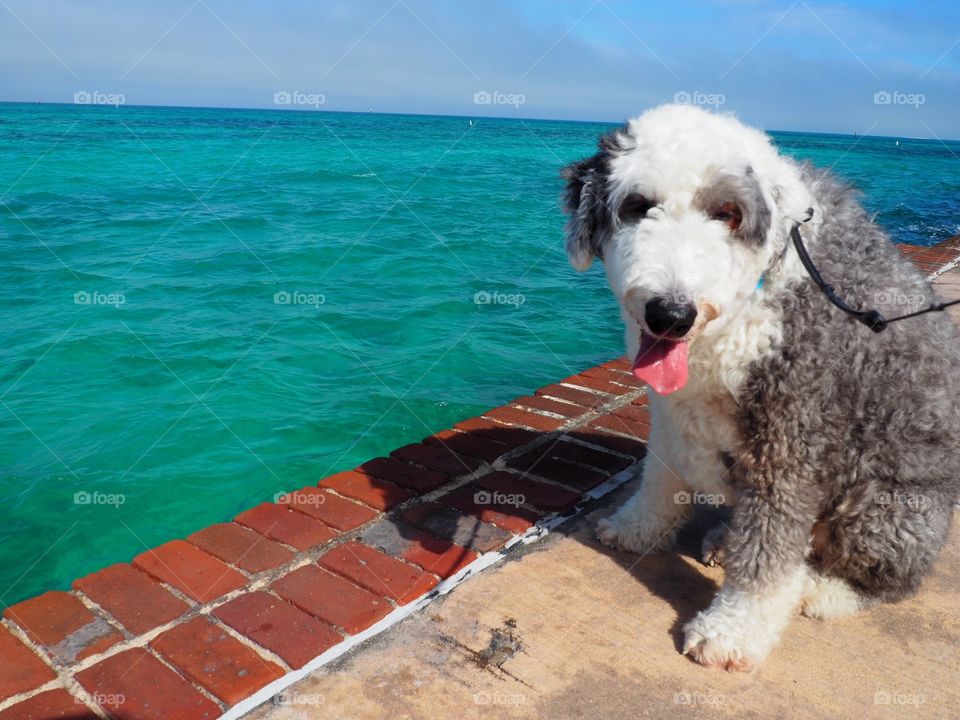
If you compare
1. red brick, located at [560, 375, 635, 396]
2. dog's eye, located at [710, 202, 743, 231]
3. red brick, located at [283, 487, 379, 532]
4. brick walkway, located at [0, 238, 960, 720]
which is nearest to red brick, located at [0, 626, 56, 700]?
brick walkway, located at [0, 238, 960, 720]

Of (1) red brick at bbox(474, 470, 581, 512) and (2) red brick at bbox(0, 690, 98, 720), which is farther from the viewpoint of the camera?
(1) red brick at bbox(474, 470, 581, 512)

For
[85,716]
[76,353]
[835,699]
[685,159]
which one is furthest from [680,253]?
[76,353]

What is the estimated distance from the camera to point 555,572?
2762 millimetres

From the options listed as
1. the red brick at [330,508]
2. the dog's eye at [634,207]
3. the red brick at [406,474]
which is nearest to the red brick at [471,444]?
the red brick at [406,474]

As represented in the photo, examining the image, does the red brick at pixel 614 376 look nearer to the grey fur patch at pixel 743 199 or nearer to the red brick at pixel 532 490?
the red brick at pixel 532 490

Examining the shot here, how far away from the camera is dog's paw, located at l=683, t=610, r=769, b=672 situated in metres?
2.30

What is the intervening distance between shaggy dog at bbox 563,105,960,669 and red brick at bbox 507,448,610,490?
102 centimetres

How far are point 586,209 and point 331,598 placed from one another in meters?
1.68

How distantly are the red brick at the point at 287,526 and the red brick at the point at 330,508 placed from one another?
0.13 ft

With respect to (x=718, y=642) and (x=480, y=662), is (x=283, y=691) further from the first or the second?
(x=718, y=642)

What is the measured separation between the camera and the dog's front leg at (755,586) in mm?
2314

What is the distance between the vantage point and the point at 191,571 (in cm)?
275

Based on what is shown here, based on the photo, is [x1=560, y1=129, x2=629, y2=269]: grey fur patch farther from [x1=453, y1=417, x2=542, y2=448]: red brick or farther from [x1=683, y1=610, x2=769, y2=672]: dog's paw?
[x1=453, y1=417, x2=542, y2=448]: red brick

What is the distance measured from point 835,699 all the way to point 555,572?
1025 millimetres
